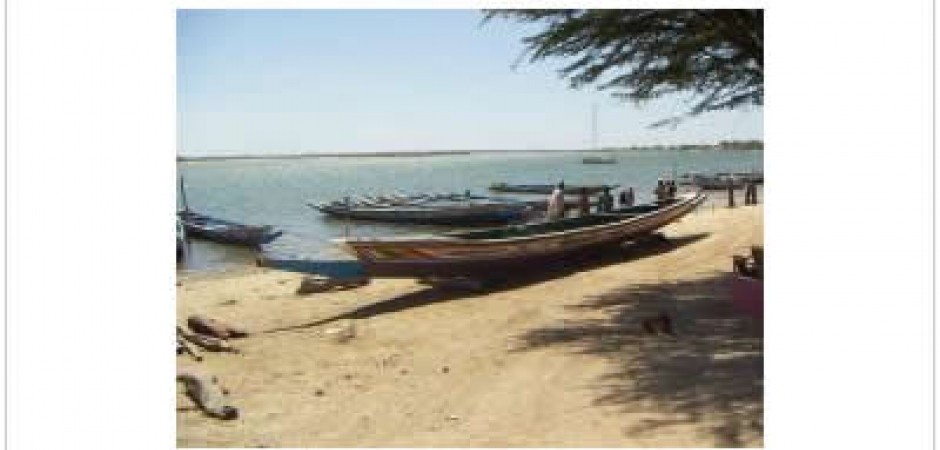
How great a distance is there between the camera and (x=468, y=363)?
30.1 feet

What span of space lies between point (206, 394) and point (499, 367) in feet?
9.80

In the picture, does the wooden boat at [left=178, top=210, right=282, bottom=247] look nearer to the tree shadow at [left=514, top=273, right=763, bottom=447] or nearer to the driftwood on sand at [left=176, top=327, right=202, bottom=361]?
the tree shadow at [left=514, top=273, right=763, bottom=447]

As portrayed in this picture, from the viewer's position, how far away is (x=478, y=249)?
13922 millimetres

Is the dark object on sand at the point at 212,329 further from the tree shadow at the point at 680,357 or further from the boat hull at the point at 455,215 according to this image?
the boat hull at the point at 455,215

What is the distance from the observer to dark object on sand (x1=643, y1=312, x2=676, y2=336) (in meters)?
9.70

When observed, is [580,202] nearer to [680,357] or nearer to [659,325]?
[659,325]

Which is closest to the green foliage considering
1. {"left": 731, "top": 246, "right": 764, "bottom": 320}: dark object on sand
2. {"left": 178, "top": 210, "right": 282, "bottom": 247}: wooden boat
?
{"left": 731, "top": 246, "right": 764, "bottom": 320}: dark object on sand

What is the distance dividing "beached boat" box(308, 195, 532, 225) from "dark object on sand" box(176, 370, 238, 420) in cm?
2410

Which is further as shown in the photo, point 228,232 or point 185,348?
point 228,232

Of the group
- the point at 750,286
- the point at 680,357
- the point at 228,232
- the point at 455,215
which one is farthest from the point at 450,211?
the point at 680,357

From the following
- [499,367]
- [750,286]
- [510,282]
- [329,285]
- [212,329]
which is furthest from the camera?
[329,285]

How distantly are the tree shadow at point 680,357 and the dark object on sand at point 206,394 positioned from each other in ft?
10.9

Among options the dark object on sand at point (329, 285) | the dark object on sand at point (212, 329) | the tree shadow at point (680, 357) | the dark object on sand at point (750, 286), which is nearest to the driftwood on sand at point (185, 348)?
the dark object on sand at point (212, 329)

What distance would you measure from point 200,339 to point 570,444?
583 centimetres
